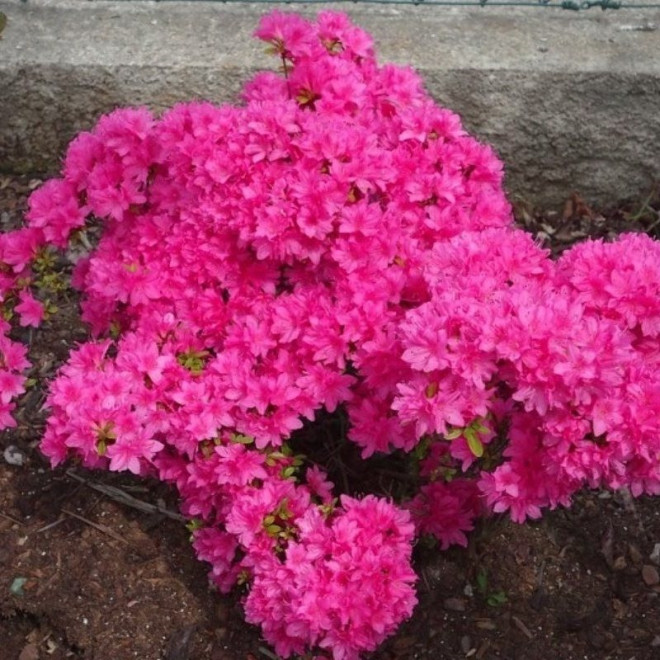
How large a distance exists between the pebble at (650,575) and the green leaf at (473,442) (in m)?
0.99

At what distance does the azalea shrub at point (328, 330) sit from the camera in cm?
183

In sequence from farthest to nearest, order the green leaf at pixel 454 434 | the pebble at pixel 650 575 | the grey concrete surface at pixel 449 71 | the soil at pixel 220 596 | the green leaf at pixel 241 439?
the grey concrete surface at pixel 449 71, the pebble at pixel 650 575, the soil at pixel 220 596, the green leaf at pixel 241 439, the green leaf at pixel 454 434

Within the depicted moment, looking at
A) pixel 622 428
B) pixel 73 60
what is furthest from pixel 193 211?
pixel 73 60

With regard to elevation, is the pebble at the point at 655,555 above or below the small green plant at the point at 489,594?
above

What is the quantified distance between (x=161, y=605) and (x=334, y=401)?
78cm

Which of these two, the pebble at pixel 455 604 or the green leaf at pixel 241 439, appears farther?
the pebble at pixel 455 604

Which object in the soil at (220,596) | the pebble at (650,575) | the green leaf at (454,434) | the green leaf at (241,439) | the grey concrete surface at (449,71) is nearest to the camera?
the green leaf at (454,434)

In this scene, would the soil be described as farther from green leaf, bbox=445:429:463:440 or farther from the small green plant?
green leaf, bbox=445:429:463:440

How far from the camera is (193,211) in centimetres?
223

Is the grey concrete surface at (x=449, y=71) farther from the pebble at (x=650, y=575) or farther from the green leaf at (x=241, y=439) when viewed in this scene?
the green leaf at (x=241, y=439)

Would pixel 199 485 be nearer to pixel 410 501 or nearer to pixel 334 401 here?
pixel 334 401

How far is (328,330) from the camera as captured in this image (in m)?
2.09

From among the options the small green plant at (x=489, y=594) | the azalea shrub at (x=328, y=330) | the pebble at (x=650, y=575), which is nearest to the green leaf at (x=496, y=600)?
the small green plant at (x=489, y=594)

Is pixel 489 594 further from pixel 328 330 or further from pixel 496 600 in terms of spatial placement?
pixel 328 330
